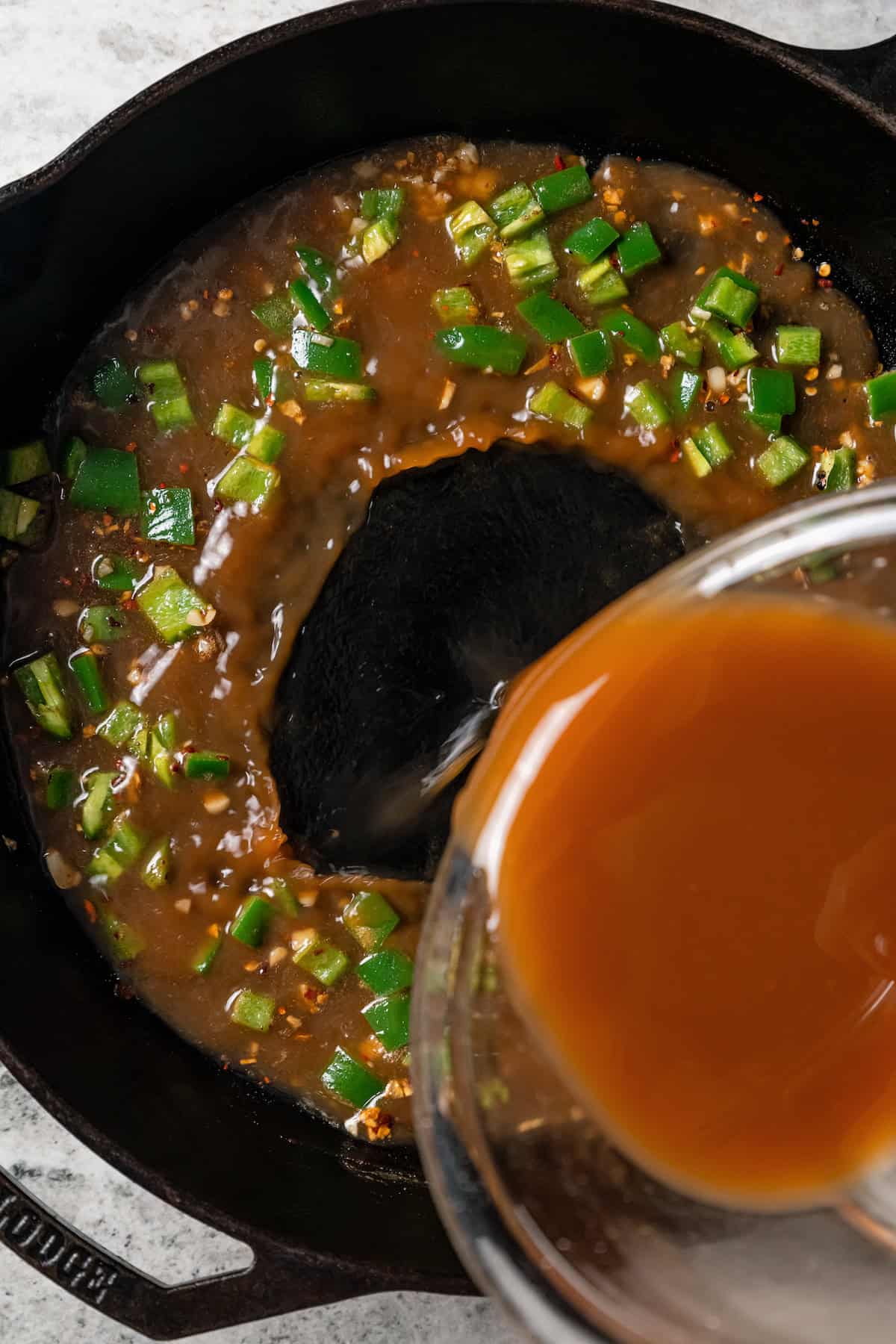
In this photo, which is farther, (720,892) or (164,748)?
(164,748)

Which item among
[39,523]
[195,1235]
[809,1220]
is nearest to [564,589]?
[39,523]

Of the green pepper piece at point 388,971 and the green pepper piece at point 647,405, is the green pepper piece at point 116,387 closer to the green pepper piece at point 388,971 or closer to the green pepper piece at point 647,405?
the green pepper piece at point 647,405

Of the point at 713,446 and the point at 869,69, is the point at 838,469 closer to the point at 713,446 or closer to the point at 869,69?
the point at 713,446

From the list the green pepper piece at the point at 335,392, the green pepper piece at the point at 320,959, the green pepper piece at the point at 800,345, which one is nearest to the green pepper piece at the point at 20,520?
the green pepper piece at the point at 335,392

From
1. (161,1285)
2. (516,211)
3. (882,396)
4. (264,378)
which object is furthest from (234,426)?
(161,1285)

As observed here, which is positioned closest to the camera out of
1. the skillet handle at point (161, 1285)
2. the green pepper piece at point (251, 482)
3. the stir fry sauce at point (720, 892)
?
the stir fry sauce at point (720, 892)

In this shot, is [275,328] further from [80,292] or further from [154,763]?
[154,763]

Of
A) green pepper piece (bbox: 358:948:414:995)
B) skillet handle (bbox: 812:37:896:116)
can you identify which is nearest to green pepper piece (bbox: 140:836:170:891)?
green pepper piece (bbox: 358:948:414:995)

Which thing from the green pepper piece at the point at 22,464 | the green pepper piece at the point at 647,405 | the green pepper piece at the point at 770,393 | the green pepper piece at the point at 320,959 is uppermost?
the green pepper piece at the point at 22,464
